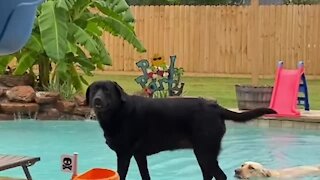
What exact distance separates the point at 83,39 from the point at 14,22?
9.13 metres

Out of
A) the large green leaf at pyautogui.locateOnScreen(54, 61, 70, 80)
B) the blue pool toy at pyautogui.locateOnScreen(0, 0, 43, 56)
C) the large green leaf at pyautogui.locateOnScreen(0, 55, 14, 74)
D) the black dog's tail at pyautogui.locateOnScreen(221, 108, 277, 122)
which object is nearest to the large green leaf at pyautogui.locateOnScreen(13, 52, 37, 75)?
the large green leaf at pyautogui.locateOnScreen(0, 55, 14, 74)

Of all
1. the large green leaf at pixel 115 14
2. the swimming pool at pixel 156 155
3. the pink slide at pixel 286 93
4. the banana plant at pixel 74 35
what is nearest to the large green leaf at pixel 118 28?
the banana plant at pixel 74 35

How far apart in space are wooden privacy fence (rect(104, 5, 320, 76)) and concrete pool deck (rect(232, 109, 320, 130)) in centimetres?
641

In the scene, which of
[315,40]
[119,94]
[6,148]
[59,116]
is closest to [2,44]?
[119,94]

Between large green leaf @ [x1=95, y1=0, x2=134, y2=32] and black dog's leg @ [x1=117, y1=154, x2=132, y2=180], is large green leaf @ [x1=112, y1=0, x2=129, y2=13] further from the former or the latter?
black dog's leg @ [x1=117, y1=154, x2=132, y2=180]

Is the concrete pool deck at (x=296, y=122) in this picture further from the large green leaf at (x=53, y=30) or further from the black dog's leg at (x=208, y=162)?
the black dog's leg at (x=208, y=162)

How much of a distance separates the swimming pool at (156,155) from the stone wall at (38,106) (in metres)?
0.22

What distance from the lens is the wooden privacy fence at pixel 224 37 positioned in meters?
17.0

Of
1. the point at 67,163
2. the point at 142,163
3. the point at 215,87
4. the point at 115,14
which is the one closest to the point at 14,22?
the point at 67,163

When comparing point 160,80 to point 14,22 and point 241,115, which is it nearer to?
point 241,115

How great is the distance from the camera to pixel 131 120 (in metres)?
4.62

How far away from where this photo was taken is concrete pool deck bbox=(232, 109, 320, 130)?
952 centimetres

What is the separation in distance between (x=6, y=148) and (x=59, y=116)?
2870 mm

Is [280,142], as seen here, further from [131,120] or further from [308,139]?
[131,120]
